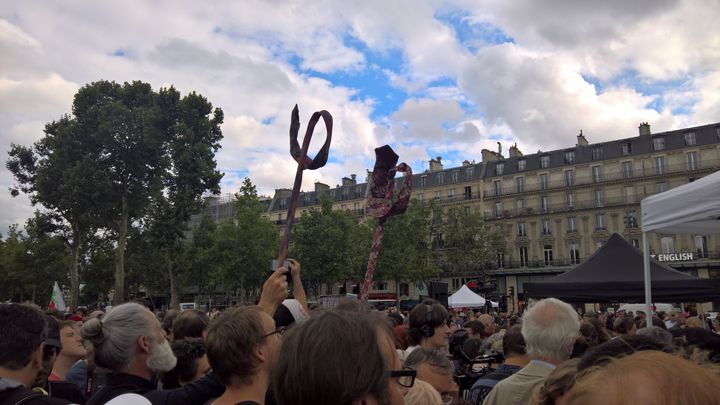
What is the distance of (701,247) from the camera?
158 ft

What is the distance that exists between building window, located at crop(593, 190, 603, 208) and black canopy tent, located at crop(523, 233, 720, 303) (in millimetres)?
48253

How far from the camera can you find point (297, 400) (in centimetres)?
144

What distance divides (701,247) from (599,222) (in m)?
8.93

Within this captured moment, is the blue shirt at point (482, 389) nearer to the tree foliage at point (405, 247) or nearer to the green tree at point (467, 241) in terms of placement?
the tree foliage at point (405, 247)

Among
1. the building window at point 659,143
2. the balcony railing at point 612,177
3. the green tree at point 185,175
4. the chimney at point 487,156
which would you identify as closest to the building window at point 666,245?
the balcony railing at point 612,177

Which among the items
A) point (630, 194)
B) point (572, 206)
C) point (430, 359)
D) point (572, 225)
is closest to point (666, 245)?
point (630, 194)

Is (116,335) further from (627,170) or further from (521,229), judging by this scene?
(521,229)

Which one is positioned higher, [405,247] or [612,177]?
[612,177]

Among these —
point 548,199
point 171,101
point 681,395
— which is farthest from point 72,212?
point 548,199

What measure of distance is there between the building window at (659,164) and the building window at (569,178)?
7.74 m

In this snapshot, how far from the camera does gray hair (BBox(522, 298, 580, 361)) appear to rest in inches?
132

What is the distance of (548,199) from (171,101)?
41.9 metres

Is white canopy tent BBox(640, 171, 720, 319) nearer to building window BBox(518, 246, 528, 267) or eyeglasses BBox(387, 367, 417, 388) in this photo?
eyeglasses BBox(387, 367, 417, 388)

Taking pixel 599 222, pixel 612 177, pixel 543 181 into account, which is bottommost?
pixel 599 222
